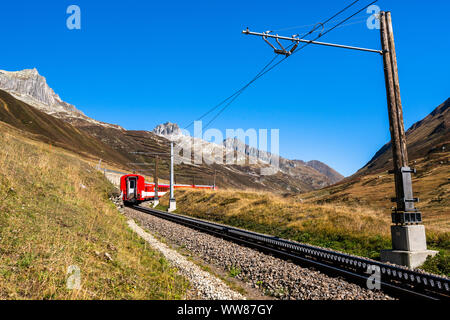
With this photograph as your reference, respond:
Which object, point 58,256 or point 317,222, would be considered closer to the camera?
point 58,256

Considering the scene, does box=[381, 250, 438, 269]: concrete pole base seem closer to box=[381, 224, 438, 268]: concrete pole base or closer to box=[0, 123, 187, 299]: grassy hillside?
box=[381, 224, 438, 268]: concrete pole base

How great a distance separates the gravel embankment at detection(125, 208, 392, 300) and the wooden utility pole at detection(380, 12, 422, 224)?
13.7 feet

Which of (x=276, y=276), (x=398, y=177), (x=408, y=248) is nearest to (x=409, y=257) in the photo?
(x=408, y=248)

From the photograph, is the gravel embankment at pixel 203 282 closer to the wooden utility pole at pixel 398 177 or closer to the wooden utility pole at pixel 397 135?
the wooden utility pole at pixel 398 177

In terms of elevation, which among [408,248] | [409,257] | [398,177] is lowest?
[409,257]

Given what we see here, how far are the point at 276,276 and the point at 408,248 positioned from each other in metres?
4.55

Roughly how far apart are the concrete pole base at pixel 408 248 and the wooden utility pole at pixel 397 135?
0.35 metres

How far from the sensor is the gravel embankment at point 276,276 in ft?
21.9

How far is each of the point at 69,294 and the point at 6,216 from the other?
3268 millimetres

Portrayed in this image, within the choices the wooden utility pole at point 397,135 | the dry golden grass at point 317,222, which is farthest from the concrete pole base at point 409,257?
the dry golden grass at point 317,222

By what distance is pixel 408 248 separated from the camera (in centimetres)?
943

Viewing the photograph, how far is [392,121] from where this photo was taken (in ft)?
35.7

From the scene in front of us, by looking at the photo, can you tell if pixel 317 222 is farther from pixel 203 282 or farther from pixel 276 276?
pixel 203 282
